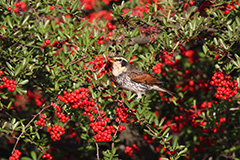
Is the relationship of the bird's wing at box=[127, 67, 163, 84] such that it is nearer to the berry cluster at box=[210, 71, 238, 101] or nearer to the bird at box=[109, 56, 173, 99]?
the bird at box=[109, 56, 173, 99]

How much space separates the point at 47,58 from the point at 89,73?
698 mm

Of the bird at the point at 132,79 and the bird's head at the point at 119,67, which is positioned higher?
the bird's head at the point at 119,67

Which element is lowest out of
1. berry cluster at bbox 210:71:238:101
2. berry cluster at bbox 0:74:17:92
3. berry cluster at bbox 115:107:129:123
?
berry cluster at bbox 210:71:238:101

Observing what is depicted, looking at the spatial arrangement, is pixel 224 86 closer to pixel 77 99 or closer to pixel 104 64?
pixel 104 64

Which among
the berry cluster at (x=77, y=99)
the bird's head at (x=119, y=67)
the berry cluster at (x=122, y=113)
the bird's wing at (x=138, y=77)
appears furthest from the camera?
the bird's wing at (x=138, y=77)

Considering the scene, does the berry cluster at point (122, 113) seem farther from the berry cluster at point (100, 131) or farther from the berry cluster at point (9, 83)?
the berry cluster at point (9, 83)

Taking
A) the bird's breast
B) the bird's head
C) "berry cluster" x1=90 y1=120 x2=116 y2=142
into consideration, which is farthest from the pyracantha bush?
the bird's breast

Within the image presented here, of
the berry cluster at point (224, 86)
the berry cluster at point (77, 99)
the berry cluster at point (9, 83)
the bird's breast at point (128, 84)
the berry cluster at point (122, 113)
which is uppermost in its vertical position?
the berry cluster at point (9, 83)

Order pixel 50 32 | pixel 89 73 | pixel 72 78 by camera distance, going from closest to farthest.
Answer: pixel 72 78 → pixel 89 73 → pixel 50 32

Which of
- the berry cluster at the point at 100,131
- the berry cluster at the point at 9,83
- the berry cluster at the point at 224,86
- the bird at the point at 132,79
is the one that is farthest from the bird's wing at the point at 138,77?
the berry cluster at the point at 9,83

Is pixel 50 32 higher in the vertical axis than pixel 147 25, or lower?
higher

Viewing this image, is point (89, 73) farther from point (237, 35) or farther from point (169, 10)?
point (237, 35)

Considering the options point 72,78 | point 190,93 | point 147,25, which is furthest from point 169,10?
point 190,93

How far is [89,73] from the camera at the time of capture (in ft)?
14.6
